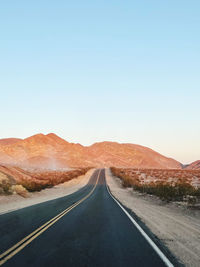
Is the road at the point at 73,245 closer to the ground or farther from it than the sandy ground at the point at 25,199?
farther from it

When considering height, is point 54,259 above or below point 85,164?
below

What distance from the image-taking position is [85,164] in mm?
179500

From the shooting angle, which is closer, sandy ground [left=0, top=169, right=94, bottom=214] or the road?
the road

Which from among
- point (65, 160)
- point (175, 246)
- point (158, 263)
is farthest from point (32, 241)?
point (65, 160)

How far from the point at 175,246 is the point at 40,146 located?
188 m

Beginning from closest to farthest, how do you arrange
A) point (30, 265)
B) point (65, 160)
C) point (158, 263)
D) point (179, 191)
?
point (30, 265) < point (158, 263) < point (179, 191) < point (65, 160)

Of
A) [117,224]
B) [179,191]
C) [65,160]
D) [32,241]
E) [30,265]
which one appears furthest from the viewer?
[65,160]

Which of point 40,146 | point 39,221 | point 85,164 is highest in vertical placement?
point 40,146

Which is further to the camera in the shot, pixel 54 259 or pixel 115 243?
pixel 115 243

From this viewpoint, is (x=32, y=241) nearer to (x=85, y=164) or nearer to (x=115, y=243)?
(x=115, y=243)

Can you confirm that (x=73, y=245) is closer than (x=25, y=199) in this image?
Yes

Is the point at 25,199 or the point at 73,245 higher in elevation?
the point at 73,245

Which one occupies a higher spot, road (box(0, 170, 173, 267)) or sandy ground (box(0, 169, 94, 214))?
road (box(0, 170, 173, 267))

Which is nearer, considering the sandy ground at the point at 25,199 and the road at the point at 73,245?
the road at the point at 73,245
